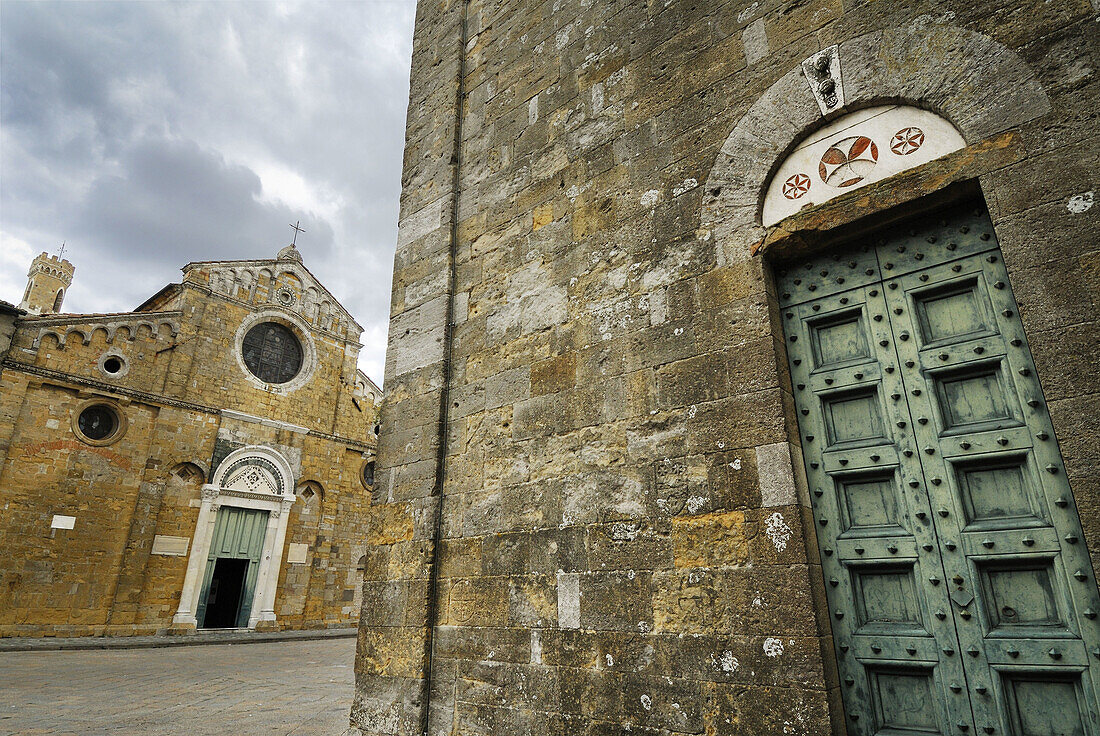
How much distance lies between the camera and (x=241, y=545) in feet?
47.8

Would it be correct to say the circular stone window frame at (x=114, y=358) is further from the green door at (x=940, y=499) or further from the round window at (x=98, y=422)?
the green door at (x=940, y=499)

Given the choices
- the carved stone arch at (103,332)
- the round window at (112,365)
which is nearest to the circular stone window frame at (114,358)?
the round window at (112,365)

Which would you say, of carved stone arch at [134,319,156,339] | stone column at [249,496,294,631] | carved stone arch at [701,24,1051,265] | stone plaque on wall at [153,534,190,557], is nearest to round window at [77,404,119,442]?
carved stone arch at [134,319,156,339]

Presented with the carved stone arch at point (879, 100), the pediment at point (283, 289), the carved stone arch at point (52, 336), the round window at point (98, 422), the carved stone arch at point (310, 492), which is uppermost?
the pediment at point (283, 289)

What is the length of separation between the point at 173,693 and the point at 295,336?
40.4 feet

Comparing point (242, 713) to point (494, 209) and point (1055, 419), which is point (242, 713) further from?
point (1055, 419)

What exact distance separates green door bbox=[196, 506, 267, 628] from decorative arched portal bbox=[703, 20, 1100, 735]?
49.2 ft

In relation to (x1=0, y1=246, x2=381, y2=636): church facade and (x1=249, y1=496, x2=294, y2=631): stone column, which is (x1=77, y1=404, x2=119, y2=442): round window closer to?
(x1=0, y1=246, x2=381, y2=636): church facade

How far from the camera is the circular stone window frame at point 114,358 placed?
1327 centimetres

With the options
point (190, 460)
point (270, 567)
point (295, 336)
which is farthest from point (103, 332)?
point (270, 567)

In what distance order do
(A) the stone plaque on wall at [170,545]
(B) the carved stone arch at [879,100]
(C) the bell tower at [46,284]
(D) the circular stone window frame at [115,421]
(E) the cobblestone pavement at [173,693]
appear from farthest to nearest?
1. (C) the bell tower at [46,284]
2. (A) the stone plaque on wall at [170,545]
3. (D) the circular stone window frame at [115,421]
4. (E) the cobblestone pavement at [173,693]
5. (B) the carved stone arch at [879,100]

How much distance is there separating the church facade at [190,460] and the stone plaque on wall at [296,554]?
0.05 metres

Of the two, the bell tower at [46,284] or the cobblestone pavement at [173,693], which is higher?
the bell tower at [46,284]

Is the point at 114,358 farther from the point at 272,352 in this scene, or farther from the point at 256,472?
the point at 256,472
